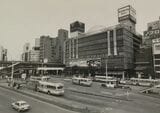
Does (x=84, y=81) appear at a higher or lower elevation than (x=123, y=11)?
lower

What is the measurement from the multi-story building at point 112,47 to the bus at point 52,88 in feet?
217

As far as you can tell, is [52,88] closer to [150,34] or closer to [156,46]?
[156,46]

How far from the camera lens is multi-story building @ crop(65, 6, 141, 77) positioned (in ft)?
350

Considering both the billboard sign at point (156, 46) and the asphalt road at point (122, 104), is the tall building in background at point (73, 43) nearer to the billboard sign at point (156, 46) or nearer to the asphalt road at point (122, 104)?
the billboard sign at point (156, 46)

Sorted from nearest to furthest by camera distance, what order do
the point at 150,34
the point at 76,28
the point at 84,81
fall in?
1. the point at 84,81
2. the point at 150,34
3. the point at 76,28

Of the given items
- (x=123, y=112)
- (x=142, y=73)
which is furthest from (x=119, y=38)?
(x=123, y=112)

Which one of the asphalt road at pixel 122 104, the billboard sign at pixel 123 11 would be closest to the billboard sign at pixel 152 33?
the billboard sign at pixel 123 11

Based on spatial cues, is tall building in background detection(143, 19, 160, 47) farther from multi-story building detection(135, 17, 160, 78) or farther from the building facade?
the building facade

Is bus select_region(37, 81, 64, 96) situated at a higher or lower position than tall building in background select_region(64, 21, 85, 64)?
lower

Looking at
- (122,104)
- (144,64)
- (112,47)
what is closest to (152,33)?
(144,64)

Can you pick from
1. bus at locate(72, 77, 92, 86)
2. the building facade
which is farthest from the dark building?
bus at locate(72, 77, 92, 86)

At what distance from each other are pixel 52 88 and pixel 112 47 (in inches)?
2888

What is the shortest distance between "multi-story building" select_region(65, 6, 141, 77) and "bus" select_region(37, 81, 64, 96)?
66.1 metres

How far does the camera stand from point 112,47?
4375 inches
